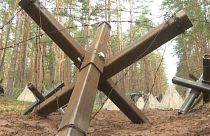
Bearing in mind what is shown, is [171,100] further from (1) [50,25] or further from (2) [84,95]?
(2) [84,95]

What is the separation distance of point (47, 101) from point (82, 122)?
10.8ft

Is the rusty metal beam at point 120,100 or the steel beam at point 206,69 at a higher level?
the steel beam at point 206,69

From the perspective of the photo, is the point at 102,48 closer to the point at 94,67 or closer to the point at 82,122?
the point at 94,67

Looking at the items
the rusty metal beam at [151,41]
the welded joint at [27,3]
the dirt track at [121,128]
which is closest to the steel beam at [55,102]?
the dirt track at [121,128]

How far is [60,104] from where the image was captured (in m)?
6.03

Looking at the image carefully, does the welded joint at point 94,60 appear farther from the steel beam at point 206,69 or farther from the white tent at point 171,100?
the white tent at point 171,100

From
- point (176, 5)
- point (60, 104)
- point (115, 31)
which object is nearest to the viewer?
point (60, 104)

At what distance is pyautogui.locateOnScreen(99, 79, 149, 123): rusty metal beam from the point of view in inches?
227

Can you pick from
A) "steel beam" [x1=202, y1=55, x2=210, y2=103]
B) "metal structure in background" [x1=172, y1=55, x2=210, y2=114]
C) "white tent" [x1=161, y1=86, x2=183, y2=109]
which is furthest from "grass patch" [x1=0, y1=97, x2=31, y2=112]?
"white tent" [x1=161, y1=86, x2=183, y2=109]

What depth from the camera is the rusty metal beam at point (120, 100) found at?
5766 mm

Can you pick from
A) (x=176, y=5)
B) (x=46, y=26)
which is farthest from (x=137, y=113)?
(x=176, y=5)

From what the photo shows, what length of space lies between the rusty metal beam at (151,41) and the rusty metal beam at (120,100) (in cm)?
41

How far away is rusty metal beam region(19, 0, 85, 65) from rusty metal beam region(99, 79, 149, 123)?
716 mm

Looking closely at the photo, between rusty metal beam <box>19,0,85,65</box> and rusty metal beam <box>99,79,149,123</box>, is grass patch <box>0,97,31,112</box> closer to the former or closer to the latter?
rusty metal beam <box>99,79,149,123</box>
